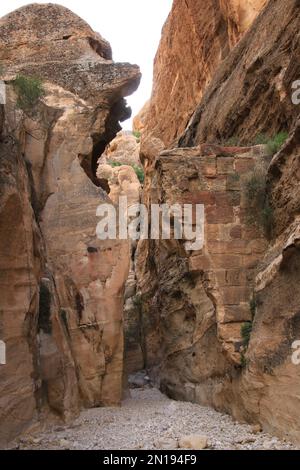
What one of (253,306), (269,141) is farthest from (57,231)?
(269,141)

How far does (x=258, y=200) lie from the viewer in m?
9.72

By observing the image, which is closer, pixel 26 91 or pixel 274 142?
pixel 274 142

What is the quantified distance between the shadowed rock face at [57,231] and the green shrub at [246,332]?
3420mm

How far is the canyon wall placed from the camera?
779 centimetres

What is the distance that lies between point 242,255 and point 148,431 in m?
3.61

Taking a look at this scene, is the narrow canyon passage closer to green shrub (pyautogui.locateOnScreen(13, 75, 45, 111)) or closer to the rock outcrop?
green shrub (pyautogui.locateOnScreen(13, 75, 45, 111))

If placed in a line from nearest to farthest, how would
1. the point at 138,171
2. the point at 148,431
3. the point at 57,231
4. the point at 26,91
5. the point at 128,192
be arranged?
the point at 148,431 < the point at 57,231 < the point at 26,91 < the point at 128,192 < the point at 138,171

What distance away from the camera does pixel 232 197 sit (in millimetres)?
9883

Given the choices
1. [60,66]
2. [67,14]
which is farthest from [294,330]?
[67,14]

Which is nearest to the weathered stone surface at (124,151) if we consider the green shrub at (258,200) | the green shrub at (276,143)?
the green shrub at (276,143)

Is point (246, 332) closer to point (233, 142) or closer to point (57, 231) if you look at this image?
point (57, 231)

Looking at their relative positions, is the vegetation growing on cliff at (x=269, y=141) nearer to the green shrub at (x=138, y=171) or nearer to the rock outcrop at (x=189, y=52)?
the rock outcrop at (x=189, y=52)

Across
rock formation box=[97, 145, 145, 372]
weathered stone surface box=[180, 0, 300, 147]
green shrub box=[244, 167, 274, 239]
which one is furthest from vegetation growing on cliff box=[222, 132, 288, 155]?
rock formation box=[97, 145, 145, 372]

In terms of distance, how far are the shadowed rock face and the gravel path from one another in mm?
477
